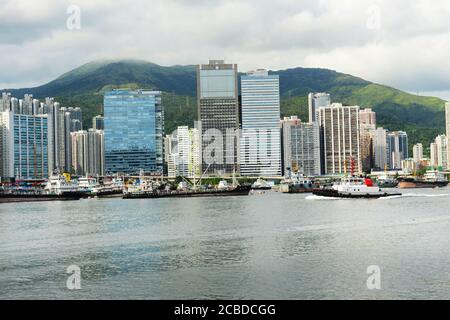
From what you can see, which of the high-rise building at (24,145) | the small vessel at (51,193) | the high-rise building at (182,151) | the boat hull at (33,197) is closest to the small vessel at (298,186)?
the small vessel at (51,193)

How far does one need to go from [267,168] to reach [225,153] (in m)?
12.6

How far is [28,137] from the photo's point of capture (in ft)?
460

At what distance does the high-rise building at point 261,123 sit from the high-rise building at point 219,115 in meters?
2.96

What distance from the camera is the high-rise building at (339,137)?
588 feet

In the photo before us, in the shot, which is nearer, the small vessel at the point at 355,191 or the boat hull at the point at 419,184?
the small vessel at the point at 355,191

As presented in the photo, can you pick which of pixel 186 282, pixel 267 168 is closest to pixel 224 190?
pixel 267 168

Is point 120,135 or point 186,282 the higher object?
point 120,135

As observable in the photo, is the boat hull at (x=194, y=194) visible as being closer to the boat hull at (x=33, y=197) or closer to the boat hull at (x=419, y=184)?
the boat hull at (x=33, y=197)

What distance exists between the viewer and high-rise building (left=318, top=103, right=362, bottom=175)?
179150 millimetres

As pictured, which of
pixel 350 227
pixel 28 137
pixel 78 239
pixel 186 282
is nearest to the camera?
pixel 186 282

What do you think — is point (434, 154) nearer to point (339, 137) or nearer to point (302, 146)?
point (339, 137)

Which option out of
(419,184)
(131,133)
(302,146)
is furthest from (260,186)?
(131,133)

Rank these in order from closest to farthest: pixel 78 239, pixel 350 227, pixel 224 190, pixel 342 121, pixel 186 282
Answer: pixel 186 282
pixel 78 239
pixel 350 227
pixel 224 190
pixel 342 121
